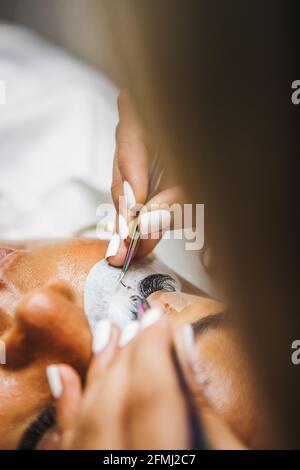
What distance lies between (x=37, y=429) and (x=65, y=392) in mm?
52

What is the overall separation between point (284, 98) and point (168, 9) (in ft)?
0.45

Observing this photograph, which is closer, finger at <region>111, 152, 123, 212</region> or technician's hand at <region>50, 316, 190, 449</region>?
technician's hand at <region>50, 316, 190, 449</region>

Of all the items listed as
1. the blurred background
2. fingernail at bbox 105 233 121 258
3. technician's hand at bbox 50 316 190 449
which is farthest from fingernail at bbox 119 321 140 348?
the blurred background

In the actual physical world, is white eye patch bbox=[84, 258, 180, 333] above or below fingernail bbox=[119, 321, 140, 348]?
above

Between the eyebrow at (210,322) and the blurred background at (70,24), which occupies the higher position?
the blurred background at (70,24)

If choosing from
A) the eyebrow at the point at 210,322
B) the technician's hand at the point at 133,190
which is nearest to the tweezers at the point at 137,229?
the technician's hand at the point at 133,190

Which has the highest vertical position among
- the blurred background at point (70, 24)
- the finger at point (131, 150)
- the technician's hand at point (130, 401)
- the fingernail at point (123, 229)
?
the blurred background at point (70, 24)

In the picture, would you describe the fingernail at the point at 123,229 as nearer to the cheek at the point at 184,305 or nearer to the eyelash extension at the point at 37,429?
the cheek at the point at 184,305

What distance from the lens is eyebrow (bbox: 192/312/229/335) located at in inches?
20.1

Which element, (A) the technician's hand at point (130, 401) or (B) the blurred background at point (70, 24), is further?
(B) the blurred background at point (70, 24)

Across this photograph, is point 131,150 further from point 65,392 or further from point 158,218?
point 65,392

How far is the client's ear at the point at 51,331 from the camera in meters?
0.51

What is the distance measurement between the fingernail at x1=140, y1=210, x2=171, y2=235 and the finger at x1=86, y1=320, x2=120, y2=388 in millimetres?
121

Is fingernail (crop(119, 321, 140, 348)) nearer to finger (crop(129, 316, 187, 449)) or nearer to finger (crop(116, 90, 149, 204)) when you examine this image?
finger (crop(129, 316, 187, 449))
